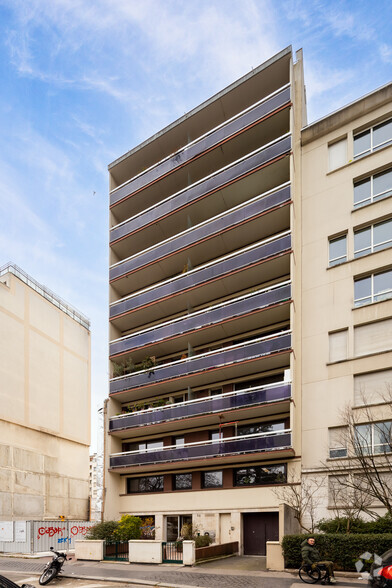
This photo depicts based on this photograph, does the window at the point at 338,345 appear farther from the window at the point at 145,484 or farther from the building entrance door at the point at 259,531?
the window at the point at 145,484

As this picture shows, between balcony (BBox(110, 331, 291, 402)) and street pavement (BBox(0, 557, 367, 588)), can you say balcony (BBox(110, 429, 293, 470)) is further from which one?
street pavement (BBox(0, 557, 367, 588))

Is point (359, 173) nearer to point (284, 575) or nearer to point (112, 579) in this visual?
point (284, 575)

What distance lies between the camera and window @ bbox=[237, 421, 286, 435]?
28.3 metres

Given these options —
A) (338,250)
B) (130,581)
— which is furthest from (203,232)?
(130,581)

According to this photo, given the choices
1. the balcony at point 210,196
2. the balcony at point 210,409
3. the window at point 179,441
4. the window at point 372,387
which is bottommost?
the window at point 179,441

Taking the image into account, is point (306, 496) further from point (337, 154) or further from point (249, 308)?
point (337, 154)

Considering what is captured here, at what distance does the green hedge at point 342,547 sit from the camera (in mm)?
18562

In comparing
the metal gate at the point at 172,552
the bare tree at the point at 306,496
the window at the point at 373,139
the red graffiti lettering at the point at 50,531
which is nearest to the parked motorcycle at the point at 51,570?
the metal gate at the point at 172,552

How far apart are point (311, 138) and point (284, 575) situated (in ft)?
73.6

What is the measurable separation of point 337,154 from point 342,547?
65.5 ft

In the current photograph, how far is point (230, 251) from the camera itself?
1304 inches

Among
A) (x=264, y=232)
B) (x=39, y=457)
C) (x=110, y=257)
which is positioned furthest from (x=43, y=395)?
(x=264, y=232)

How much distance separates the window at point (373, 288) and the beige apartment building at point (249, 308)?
57 mm

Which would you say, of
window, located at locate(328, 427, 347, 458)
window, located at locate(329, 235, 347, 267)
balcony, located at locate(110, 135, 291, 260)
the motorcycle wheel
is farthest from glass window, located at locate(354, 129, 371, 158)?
the motorcycle wheel
